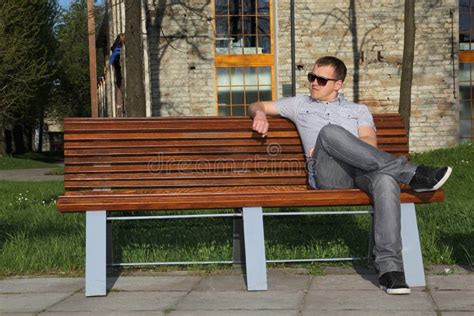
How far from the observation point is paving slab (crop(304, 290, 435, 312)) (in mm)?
3922

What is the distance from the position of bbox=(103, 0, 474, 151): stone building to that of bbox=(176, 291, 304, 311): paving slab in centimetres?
1624

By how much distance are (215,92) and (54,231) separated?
46.0ft

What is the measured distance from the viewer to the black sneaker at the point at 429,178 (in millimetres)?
4336

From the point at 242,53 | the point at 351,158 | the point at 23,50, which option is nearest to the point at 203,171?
the point at 351,158

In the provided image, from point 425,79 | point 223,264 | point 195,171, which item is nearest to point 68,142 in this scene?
point 195,171

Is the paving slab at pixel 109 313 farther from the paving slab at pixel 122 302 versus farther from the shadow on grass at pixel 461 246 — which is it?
the shadow on grass at pixel 461 246

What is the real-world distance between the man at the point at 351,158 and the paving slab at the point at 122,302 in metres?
1.22

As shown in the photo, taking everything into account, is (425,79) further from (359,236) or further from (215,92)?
(359,236)

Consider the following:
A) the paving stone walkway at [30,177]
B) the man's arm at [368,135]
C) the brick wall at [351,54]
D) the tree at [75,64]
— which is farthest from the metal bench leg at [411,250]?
the tree at [75,64]

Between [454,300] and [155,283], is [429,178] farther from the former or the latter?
[155,283]

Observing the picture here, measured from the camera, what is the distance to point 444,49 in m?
20.9

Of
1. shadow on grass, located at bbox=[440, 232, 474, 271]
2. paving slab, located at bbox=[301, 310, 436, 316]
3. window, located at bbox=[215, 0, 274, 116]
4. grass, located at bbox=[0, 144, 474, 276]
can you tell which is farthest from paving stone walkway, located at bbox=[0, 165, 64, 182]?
paving slab, located at bbox=[301, 310, 436, 316]

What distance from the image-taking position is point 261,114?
202 inches

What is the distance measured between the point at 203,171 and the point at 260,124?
52 cm
